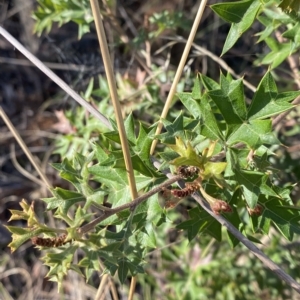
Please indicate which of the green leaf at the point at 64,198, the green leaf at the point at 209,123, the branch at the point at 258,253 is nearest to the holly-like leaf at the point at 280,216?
the branch at the point at 258,253

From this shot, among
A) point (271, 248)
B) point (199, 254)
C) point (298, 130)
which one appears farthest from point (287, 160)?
point (199, 254)

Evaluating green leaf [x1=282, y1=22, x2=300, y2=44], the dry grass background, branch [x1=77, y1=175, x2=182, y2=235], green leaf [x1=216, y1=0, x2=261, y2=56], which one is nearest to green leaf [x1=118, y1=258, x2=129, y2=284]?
branch [x1=77, y1=175, x2=182, y2=235]

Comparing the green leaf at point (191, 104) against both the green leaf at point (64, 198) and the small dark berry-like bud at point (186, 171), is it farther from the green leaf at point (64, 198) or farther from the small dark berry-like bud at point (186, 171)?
the green leaf at point (64, 198)

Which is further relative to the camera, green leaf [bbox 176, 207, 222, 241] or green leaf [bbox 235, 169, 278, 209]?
green leaf [bbox 176, 207, 222, 241]

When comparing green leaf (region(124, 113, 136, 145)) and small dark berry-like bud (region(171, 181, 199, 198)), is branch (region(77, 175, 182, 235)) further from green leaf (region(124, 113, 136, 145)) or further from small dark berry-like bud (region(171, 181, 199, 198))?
green leaf (region(124, 113, 136, 145))

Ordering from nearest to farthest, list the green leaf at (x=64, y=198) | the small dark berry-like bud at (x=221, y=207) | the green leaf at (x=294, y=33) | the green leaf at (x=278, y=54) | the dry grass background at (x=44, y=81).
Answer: the small dark berry-like bud at (x=221, y=207), the green leaf at (x=64, y=198), the green leaf at (x=294, y=33), the green leaf at (x=278, y=54), the dry grass background at (x=44, y=81)

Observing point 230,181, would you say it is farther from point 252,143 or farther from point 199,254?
point 199,254

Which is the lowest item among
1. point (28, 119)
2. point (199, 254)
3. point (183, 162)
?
point (199, 254)

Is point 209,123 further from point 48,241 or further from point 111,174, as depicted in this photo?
point 48,241

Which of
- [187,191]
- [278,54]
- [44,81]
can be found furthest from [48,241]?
[44,81]

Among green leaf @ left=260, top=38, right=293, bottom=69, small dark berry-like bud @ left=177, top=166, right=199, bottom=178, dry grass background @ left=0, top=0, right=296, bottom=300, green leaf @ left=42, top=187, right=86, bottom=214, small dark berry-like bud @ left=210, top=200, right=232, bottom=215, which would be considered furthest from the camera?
dry grass background @ left=0, top=0, right=296, bottom=300

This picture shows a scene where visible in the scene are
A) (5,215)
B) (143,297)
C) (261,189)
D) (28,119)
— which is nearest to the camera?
(261,189)
